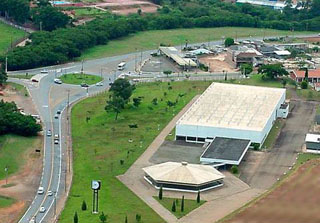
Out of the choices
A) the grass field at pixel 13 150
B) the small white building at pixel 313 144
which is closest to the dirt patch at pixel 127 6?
the grass field at pixel 13 150

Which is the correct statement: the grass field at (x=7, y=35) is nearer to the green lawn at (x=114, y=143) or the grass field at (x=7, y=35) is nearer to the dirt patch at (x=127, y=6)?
the dirt patch at (x=127, y=6)

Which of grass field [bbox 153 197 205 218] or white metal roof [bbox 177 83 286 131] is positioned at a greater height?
white metal roof [bbox 177 83 286 131]

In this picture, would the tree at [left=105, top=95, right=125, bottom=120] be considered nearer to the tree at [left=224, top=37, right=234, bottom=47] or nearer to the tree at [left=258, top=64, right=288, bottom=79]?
the tree at [left=258, top=64, right=288, bottom=79]

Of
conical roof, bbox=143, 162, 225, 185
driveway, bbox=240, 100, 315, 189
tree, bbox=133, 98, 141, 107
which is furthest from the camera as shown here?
tree, bbox=133, 98, 141, 107

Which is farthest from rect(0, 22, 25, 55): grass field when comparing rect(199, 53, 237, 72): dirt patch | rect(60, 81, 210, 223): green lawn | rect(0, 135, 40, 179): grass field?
rect(0, 135, 40, 179): grass field

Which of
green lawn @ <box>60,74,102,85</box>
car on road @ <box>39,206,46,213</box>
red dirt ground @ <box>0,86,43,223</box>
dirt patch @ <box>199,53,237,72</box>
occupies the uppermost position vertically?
car on road @ <box>39,206,46,213</box>

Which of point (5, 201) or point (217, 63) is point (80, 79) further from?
point (5, 201)
